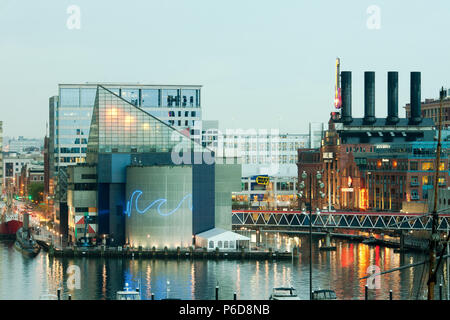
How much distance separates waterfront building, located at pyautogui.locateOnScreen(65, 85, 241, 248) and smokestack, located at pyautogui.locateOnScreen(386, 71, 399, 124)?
70605 mm

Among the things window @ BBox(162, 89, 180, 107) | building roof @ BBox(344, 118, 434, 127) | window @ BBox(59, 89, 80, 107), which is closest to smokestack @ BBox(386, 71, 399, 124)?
building roof @ BBox(344, 118, 434, 127)

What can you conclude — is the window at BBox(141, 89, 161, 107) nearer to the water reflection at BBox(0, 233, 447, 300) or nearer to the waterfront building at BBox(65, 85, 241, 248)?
the waterfront building at BBox(65, 85, 241, 248)

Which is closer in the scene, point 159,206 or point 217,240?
point 159,206

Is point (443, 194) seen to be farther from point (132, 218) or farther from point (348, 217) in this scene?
point (132, 218)

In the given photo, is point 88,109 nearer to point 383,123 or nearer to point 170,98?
point 170,98

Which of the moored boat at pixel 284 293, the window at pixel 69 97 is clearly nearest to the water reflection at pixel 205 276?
the moored boat at pixel 284 293

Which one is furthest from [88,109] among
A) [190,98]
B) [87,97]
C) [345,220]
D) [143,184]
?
[143,184]

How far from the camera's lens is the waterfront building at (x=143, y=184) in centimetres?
9225

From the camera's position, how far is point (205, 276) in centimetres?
7625

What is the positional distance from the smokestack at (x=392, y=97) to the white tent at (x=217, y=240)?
76.6 metres

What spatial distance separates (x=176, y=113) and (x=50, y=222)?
1260 inches

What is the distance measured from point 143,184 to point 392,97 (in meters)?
84.8
